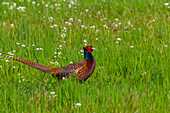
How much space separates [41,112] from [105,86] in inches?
43.3

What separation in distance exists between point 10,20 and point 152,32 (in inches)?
145

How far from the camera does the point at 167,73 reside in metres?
5.10

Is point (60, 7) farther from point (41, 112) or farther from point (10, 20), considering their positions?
point (41, 112)

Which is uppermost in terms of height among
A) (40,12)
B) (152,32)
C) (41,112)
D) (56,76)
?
(40,12)

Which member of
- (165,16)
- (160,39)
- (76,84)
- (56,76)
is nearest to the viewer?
(76,84)

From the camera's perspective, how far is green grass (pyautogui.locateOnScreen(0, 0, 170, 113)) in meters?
4.11

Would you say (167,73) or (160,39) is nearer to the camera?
(167,73)

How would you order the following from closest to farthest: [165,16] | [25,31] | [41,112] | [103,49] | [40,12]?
[41,112], [103,49], [25,31], [165,16], [40,12]

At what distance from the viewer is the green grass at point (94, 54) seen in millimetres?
4113

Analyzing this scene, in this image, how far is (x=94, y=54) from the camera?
6.09 meters

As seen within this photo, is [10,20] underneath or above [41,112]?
above

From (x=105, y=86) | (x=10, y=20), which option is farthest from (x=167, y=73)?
(x=10, y=20)

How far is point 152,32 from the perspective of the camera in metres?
7.23

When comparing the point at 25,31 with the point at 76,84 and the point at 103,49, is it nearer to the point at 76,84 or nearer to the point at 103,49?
the point at 103,49
